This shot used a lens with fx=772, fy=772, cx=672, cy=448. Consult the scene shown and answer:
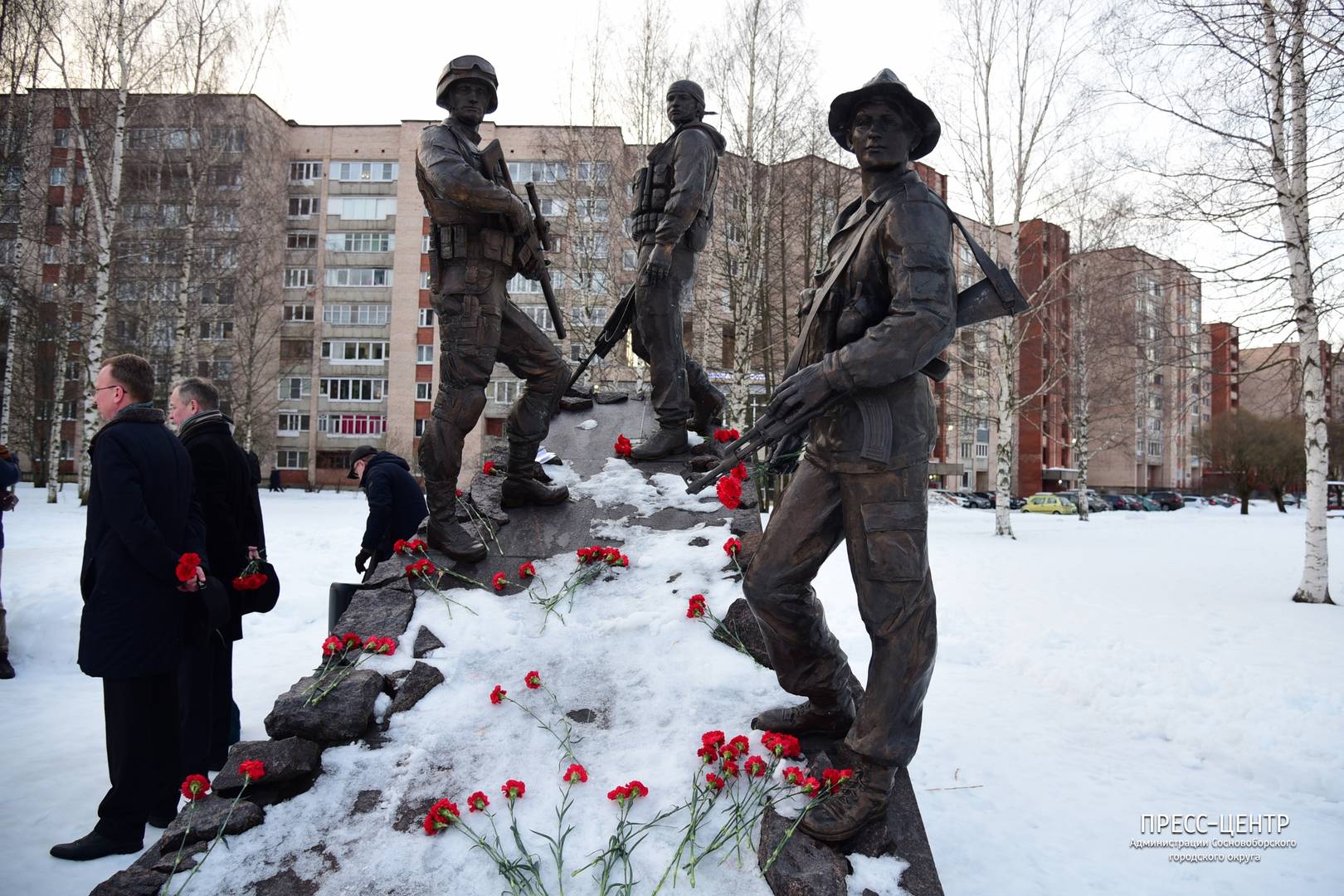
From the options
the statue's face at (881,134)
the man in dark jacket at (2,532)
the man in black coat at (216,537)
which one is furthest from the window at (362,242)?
the statue's face at (881,134)

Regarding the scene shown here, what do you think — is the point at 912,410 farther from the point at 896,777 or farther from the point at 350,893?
the point at 350,893

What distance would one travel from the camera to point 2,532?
5789 millimetres

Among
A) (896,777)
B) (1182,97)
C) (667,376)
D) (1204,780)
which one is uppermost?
(1182,97)

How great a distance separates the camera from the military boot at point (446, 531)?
4.74 m

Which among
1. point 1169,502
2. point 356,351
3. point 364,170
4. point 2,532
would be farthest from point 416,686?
point 1169,502

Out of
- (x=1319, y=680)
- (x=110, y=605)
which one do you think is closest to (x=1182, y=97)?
(x=1319, y=680)

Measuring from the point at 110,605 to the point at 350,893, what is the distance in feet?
6.04

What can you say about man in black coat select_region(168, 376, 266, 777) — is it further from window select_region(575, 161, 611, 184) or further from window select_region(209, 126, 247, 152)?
window select_region(209, 126, 247, 152)

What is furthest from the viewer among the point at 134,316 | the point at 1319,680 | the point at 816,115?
the point at 134,316

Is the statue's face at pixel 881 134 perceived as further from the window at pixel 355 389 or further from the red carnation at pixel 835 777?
the window at pixel 355 389

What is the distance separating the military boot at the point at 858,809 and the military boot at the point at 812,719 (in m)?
0.44

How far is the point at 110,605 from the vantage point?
339cm

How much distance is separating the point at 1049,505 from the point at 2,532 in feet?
117

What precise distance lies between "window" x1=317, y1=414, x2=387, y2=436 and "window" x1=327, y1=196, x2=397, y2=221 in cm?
1117
